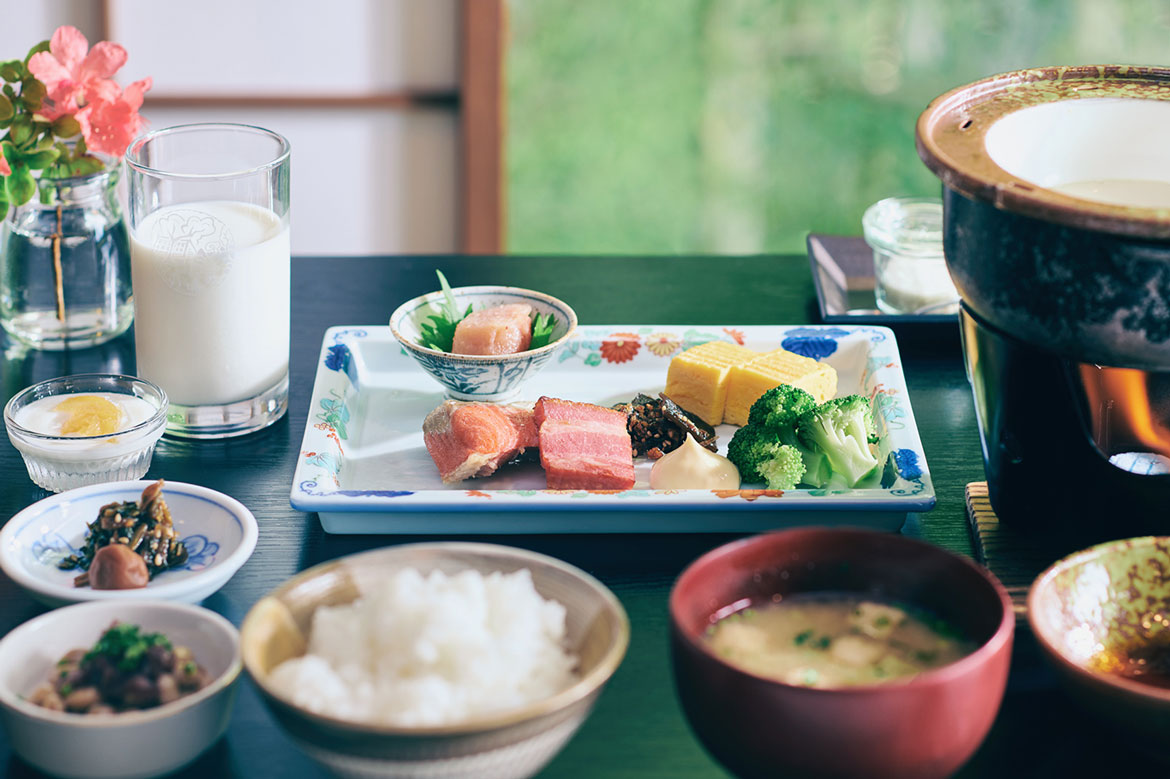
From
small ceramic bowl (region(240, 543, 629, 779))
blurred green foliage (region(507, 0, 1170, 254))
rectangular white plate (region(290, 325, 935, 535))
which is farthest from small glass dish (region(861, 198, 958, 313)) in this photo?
blurred green foliage (region(507, 0, 1170, 254))

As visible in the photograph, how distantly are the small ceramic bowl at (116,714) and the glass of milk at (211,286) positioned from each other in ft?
2.01

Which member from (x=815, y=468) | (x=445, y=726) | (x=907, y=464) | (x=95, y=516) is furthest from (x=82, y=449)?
(x=907, y=464)

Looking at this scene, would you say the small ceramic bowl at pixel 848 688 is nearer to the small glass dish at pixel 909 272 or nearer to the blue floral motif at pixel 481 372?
the blue floral motif at pixel 481 372

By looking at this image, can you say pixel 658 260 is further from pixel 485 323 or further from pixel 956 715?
pixel 956 715

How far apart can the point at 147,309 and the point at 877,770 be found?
1.23 m

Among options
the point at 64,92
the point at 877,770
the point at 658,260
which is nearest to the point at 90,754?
the point at 877,770

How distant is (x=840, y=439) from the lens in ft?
5.36

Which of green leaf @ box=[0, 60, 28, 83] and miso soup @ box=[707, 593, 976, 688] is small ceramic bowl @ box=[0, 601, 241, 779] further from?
green leaf @ box=[0, 60, 28, 83]

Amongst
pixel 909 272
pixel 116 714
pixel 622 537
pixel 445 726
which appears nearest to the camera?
pixel 445 726

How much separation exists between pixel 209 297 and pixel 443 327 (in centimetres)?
37

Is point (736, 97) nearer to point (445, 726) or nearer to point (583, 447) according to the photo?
point (583, 447)

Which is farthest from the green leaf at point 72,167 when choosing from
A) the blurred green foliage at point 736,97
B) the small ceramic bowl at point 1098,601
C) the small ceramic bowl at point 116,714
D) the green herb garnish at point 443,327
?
the blurred green foliage at point 736,97

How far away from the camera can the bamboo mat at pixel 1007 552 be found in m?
1.39

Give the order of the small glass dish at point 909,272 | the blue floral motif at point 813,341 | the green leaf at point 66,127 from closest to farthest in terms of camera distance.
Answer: the green leaf at point 66,127 → the blue floral motif at point 813,341 → the small glass dish at point 909,272
